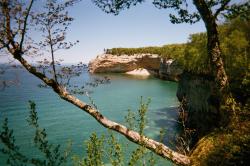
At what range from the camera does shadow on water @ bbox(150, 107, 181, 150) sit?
31278 millimetres

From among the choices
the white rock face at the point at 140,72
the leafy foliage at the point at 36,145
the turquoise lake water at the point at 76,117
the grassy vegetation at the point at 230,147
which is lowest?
the white rock face at the point at 140,72

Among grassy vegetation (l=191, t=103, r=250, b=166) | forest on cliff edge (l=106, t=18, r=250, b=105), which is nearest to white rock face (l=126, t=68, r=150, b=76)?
forest on cliff edge (l=106, t=18, r=250, b=105)

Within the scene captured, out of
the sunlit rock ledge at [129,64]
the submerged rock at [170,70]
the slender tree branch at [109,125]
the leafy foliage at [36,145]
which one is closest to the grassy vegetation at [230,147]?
the slender tree branch at [109,125]

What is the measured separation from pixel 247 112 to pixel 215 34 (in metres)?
3.21

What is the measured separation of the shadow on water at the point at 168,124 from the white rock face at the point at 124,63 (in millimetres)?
77422

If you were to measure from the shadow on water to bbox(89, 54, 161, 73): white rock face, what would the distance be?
77.4 m

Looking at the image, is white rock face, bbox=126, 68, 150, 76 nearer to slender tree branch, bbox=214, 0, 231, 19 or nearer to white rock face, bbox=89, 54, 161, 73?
white rock face, bbox=89, 54, 161, 73

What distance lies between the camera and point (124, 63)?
432 ft

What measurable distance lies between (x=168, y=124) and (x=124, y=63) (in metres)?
94.9

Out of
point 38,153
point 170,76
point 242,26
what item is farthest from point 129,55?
point 38,153

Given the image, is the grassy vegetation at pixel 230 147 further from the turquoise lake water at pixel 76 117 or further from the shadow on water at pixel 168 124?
the shadow on water at pixel 168 124

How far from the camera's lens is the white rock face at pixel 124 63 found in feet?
414

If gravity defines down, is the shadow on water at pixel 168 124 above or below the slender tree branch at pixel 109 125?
below

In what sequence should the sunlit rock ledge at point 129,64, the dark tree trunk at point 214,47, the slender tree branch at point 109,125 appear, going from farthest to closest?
the sunlit rock ledge at point 129,64 < the dark tree trunk at point 214,47 < the slender tree branch at point 109,125
